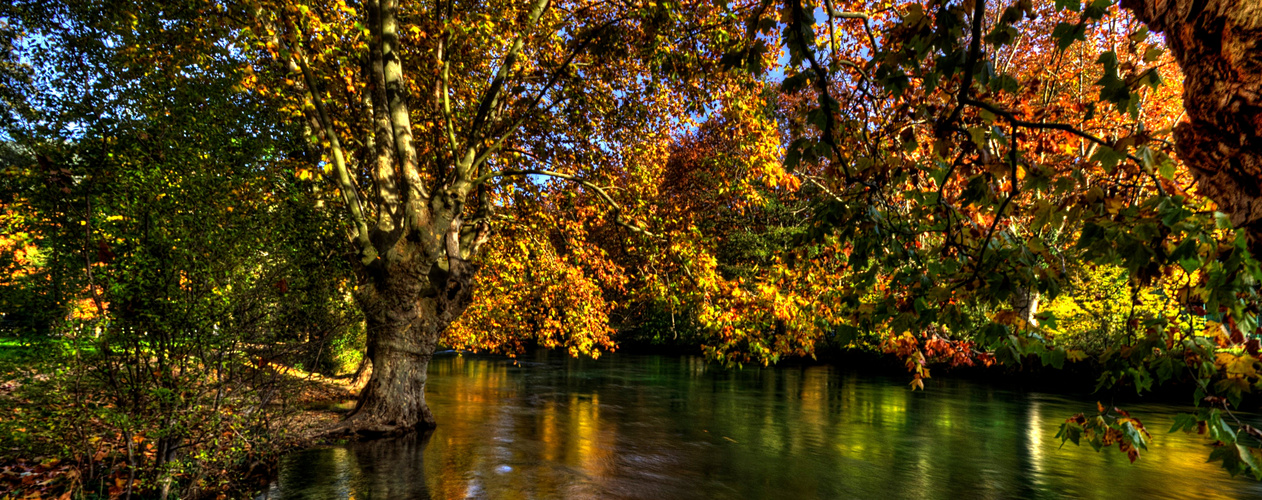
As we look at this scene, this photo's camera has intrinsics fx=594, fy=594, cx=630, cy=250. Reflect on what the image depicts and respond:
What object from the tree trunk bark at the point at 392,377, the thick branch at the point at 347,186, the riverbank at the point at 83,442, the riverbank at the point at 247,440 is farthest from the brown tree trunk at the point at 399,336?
the riverbank at the point at 83,442

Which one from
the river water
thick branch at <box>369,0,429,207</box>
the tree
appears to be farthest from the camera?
thick branch at <box>369,0,429,207</box>

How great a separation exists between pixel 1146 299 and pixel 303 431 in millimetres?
23694

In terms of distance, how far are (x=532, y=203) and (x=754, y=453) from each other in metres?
8.50

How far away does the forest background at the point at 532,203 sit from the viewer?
110 inches

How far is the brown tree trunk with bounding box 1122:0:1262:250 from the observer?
2.12 m

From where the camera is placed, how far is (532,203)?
53.1 feet

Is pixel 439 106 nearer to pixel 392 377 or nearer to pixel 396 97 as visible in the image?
pixel 396 97

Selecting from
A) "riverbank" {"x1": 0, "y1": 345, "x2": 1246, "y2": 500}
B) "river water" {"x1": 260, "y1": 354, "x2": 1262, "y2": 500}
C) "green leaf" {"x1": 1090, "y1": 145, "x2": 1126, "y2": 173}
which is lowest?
"river water" {"x1": 260, "y1": 354, "x2": 1262, "y2": 500}

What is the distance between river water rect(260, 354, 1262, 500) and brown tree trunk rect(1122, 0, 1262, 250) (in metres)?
8.46

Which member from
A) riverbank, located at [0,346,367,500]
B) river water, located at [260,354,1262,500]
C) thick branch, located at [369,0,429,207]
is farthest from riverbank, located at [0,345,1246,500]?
thick branch, located at [369,0,429,207]

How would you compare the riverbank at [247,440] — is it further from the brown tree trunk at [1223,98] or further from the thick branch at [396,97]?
the thick branch at [396,97]

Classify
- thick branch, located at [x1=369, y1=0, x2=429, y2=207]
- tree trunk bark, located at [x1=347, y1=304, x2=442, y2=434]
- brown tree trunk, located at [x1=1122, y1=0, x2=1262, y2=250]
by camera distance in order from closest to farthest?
1. brown tree trunk, located at [x1=1122, y1=0, x2=1262, y2=250]
2. thick branch, located at [x1=369, y1=0, x2=429, y2=207]
3. tree trunk bark, located at [x1=347, y1=304, x2=442, y2=434]

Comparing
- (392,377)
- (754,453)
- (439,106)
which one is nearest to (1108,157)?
(754,453)

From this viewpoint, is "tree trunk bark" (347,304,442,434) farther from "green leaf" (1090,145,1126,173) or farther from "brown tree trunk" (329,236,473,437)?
"green leaf" (1090,145,1126,173)
